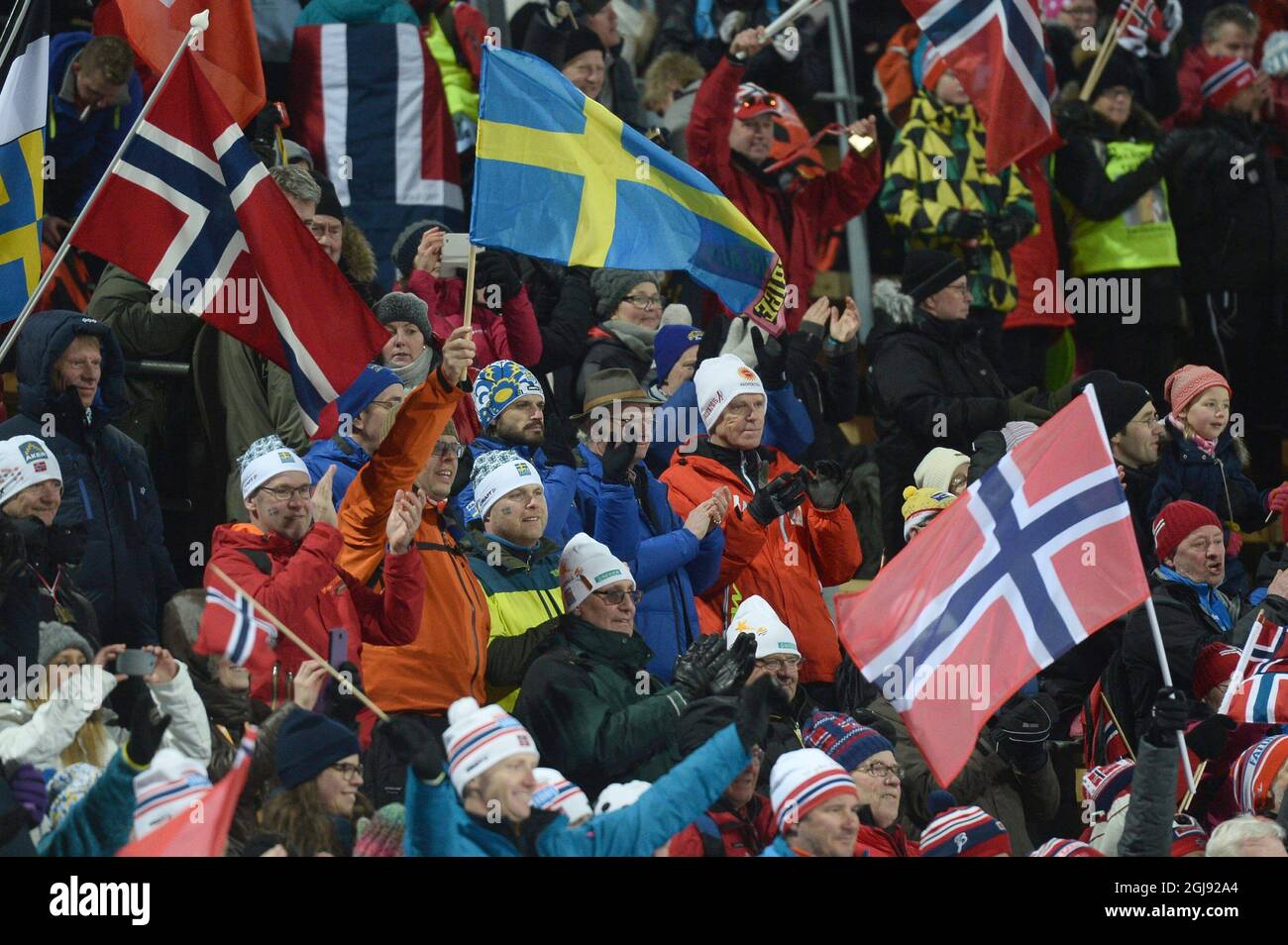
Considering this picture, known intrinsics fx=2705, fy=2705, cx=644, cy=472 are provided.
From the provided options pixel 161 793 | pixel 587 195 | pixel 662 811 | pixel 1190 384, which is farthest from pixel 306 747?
pixel 1190 384

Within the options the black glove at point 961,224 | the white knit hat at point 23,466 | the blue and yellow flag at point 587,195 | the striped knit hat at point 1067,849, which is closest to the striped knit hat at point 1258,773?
the striped knit hat at point 1067,849

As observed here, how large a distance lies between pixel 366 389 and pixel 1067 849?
120 inches

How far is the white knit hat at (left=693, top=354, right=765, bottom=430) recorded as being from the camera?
433 inches

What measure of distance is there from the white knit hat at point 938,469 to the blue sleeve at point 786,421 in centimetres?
52

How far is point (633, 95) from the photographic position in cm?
1411

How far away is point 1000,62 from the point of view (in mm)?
12133

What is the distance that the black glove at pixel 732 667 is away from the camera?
9.34m

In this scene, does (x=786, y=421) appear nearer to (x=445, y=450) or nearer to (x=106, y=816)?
(x=445, y=450)

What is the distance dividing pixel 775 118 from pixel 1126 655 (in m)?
→ 4.18

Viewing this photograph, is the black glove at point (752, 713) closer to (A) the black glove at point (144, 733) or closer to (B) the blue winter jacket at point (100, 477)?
(A) the black glove at point (144, 733)

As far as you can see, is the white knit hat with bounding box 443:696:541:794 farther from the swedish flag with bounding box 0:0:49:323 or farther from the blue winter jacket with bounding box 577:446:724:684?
the swedish flag with bounding box 0:0:49:323

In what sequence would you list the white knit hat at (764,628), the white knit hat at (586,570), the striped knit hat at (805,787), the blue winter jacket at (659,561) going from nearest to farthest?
1. the striped knit hat at (805,787)
2. the white knit hat at (586,570)
3. the white knit hat at (764,628)
4. the blue winter jacket at (659,561)

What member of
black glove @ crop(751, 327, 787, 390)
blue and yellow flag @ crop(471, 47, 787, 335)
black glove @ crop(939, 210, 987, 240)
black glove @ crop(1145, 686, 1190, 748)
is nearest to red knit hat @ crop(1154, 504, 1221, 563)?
black glove @ crop(751, 327, 787, 390)
